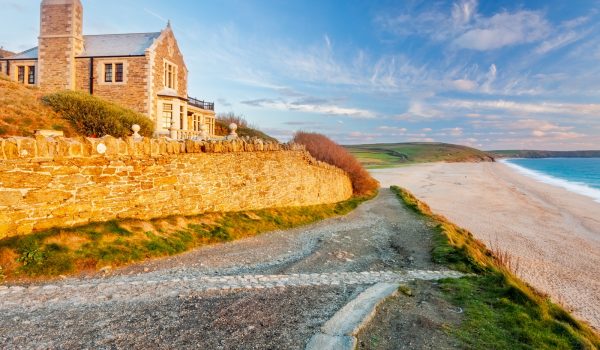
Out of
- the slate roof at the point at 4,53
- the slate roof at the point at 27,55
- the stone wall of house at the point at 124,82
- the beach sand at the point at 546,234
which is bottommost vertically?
the beach sand at the point at 546,234

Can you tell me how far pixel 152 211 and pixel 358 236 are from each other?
24.1ft

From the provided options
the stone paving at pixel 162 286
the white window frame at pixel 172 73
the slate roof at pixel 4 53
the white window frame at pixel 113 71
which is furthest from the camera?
the slate roof at pixel 4 53

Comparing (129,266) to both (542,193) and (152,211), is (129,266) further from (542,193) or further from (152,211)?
(542,193)

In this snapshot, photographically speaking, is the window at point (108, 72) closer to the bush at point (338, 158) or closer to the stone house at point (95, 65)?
the stone house at point (95, 65)

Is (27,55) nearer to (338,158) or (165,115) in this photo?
(165,115)

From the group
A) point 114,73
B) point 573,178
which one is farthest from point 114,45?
point 573,178

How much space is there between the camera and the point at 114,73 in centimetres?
2656

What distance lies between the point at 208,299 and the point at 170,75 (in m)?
28.4

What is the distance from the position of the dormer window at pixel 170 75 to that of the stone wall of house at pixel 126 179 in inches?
741

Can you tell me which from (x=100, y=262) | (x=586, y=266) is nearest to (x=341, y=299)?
(x=100, y=262)

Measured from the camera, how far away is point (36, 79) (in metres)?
27.2

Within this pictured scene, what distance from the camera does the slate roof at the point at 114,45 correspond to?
27.0 metres

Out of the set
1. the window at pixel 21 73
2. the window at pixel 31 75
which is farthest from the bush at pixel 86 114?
the window at pixel 21 73

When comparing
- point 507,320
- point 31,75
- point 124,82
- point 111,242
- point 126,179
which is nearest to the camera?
point 507,320
